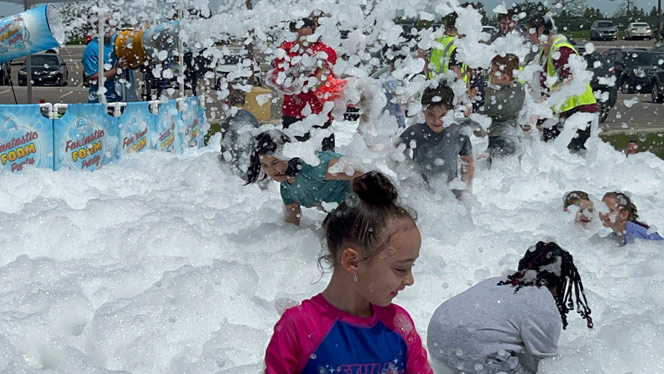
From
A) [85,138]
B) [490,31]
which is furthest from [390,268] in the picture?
[490,31]

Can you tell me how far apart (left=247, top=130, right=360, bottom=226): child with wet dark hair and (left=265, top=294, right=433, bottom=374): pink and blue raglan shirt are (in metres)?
2.72

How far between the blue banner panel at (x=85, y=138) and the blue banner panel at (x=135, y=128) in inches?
6.8

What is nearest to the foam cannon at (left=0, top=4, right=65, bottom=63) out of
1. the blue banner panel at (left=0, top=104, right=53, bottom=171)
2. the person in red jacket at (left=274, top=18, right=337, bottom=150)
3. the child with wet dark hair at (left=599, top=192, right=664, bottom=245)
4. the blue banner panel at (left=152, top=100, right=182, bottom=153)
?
the blue banner panel at (left=0, top=104, right=53, bottom=171)

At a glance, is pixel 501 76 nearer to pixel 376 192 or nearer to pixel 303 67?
pixel 303 67

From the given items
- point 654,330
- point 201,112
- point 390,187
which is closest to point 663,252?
point 654,330

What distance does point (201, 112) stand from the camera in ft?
42.3

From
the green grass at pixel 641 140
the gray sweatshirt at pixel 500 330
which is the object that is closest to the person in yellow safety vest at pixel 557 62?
the green grass at pixel 641 140

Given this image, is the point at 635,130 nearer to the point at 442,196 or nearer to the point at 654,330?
the point at 442,196

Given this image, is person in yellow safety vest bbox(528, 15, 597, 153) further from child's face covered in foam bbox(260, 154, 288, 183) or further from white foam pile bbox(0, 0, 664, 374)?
child's face covered in foam bbox(260, 154, 288, 183)

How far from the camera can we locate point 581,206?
250 inches

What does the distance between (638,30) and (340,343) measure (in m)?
37.6

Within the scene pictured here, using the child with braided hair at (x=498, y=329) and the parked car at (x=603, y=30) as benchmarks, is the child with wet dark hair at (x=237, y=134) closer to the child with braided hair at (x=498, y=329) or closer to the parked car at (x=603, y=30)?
the child with braided hair at (x=498, y=329)

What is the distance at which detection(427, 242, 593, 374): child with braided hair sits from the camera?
3.65 meters

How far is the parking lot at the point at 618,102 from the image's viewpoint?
16141 millimetres
